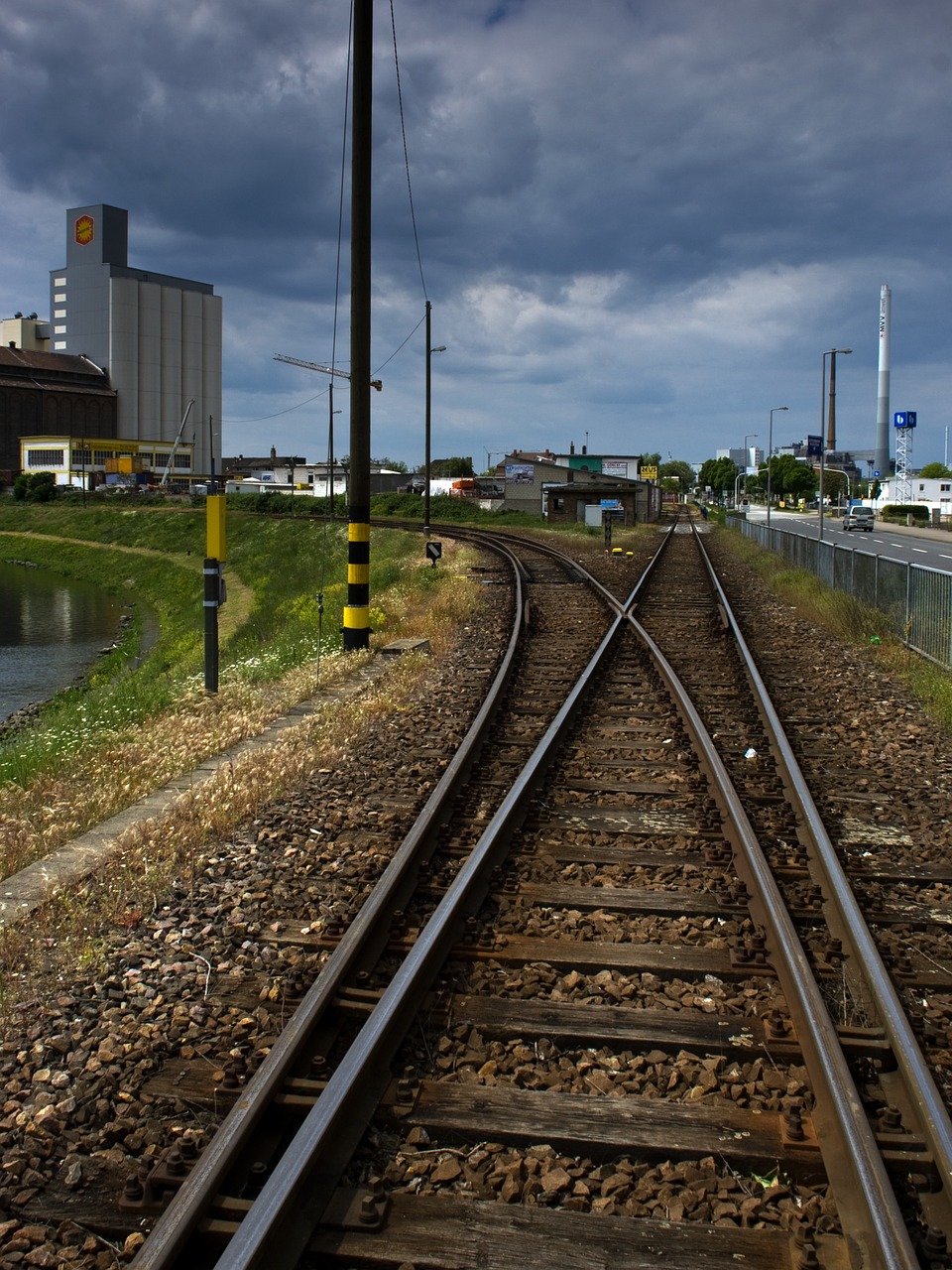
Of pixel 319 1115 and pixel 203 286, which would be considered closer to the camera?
pixel 319 1115

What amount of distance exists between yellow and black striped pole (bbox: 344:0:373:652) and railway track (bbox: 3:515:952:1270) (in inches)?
288

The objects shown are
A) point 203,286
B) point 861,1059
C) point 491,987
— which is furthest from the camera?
point 203,286

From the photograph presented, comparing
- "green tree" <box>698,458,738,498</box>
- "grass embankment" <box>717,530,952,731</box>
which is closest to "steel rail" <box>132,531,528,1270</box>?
"grass embankment" <box>717,530,952,731</box>

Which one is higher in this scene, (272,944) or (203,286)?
(203,286)


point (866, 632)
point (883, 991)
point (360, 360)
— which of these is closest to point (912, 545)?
point (866, 632)

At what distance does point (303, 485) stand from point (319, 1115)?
121809 mm

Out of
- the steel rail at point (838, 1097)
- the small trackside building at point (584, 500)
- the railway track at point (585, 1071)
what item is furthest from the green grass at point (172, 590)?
the small trackside building at point (584, 500)

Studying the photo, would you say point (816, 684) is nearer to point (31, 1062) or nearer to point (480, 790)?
point (480, 790)

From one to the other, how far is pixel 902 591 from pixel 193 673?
1100 cm

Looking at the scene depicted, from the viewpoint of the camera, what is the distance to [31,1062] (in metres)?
4.08

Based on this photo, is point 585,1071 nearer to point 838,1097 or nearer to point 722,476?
point 838,1097

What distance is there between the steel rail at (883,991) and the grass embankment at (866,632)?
3.98m

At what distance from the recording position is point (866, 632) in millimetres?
16094

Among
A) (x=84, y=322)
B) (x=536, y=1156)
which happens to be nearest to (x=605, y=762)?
(x=536, y=1156)
